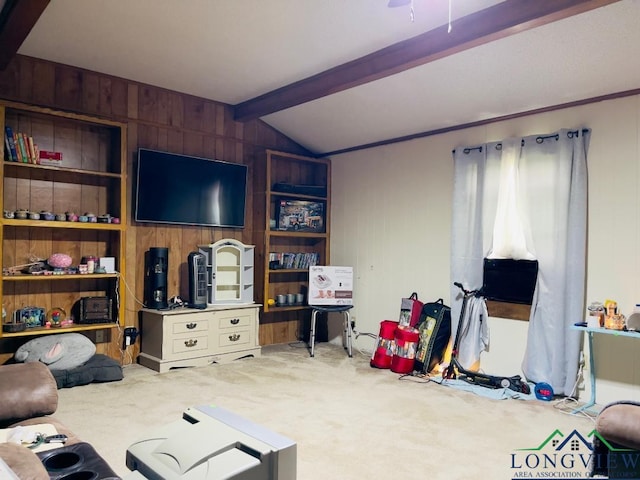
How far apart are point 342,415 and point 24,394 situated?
2002mm

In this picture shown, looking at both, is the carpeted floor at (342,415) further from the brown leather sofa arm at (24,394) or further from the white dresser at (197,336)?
the brown leather sofa arm at (24,394)

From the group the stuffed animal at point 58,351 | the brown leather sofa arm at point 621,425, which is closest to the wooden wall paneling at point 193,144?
the stuffed animal at point 58,351

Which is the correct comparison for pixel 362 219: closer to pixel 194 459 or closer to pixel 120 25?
pixel 120 25

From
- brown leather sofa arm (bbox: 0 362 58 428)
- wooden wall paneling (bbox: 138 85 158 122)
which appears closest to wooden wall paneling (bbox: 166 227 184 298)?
wooden wall paneling (bbox: 138 85 158 122)

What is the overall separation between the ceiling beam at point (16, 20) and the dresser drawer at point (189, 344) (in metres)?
2.63

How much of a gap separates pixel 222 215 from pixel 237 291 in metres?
0.84

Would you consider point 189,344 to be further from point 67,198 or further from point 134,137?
point 134,137

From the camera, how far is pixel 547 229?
3943mm

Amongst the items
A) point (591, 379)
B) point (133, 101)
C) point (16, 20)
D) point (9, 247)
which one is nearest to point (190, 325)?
point (9, 247)

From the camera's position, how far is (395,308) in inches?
201

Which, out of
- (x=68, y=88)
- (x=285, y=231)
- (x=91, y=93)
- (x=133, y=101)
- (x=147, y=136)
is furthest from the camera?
(x=285, y=231)

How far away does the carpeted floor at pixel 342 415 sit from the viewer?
2627 mm

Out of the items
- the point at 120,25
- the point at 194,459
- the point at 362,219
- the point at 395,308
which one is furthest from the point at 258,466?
the point at 362,219

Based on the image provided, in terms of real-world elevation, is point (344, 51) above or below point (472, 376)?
above
